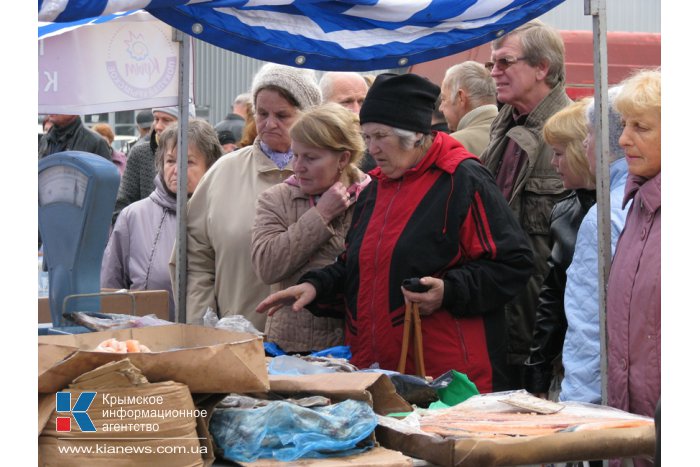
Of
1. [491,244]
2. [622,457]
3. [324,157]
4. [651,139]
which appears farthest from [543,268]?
[622,457]

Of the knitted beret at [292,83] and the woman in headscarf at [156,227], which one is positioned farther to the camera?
Result: the woman in headscarf at [156,227]

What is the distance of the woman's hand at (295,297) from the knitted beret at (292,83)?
995mm

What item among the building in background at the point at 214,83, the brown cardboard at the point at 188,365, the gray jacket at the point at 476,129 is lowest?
the brown cardboard at the point at 188,365

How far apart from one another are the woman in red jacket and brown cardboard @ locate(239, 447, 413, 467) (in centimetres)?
94

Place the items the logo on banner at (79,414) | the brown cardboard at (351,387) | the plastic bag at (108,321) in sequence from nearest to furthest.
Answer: the logo on banner at (79,414)
the brown cardboard at (351,387)
the plastic bag at (108,321)

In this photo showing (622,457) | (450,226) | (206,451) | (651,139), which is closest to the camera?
(206,451)

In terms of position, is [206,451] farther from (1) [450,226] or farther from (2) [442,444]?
(1) [450,226]

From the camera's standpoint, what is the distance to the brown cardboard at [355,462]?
2473mm

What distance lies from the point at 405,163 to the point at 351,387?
1.13 metres

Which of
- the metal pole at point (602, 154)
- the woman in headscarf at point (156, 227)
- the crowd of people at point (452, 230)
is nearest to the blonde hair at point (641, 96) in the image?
the crowd of people at point (452, 230)

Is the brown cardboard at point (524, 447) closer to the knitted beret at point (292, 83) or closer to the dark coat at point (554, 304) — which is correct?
the dark coat at point (554, 304)

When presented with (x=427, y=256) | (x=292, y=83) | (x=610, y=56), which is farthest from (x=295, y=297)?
(x=610, y=56)

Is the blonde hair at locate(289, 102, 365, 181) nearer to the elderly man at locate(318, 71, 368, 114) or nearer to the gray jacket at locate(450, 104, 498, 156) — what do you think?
the gray jacket at locate(450, 104, 498, 156)

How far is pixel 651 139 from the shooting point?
9.87ft
